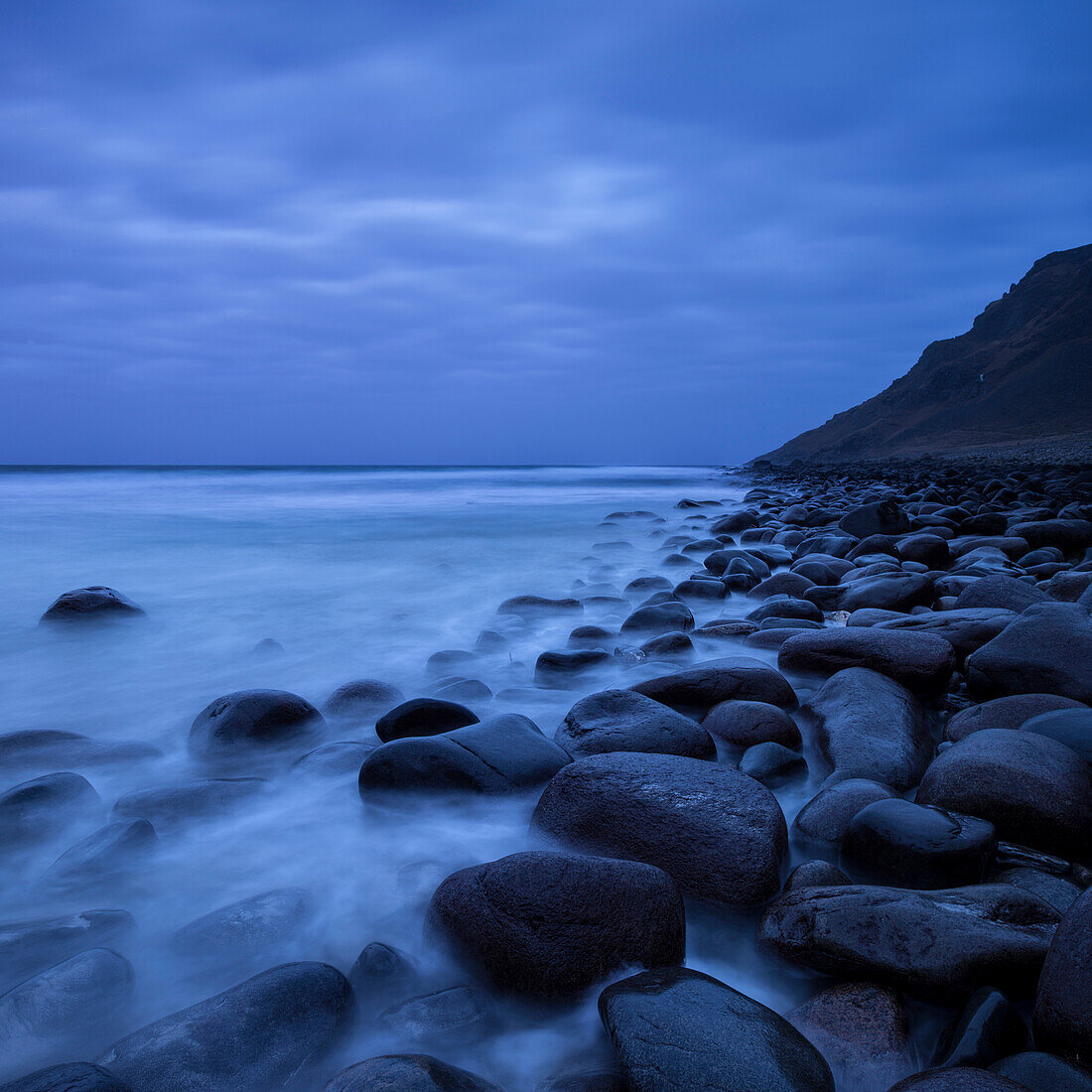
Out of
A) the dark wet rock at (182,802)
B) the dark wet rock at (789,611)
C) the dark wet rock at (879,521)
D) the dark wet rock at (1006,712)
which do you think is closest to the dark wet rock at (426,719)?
the dark wet rock at (182,802)

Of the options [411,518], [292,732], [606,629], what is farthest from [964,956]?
[411,518]

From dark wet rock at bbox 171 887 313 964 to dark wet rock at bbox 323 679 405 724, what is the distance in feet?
4.23

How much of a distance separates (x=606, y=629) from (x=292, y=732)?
2.05 m

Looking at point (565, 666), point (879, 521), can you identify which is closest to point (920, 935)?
point (565, 666)

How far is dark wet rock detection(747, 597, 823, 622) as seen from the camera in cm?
422

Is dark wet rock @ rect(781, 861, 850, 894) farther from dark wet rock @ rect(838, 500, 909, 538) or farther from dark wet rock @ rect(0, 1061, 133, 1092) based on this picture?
dark wet rock @ rect(838, 500, 909, 538)

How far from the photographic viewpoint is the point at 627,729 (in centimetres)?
252

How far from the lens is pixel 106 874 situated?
1.94m

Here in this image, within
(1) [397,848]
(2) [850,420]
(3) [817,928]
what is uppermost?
(2) [850,420]

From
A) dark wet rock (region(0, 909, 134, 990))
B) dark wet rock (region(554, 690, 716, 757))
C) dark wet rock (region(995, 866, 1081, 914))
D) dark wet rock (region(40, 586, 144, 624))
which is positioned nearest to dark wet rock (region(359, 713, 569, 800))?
dark wet rock (region(554, 690, 716, 757))

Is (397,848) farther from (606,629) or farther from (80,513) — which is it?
(80,513)

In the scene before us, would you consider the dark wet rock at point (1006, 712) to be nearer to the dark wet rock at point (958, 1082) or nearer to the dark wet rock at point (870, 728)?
the dark wet rock at point (870, 728)

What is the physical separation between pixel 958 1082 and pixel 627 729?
4.88 ft

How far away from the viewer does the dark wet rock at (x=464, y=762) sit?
229 cm
